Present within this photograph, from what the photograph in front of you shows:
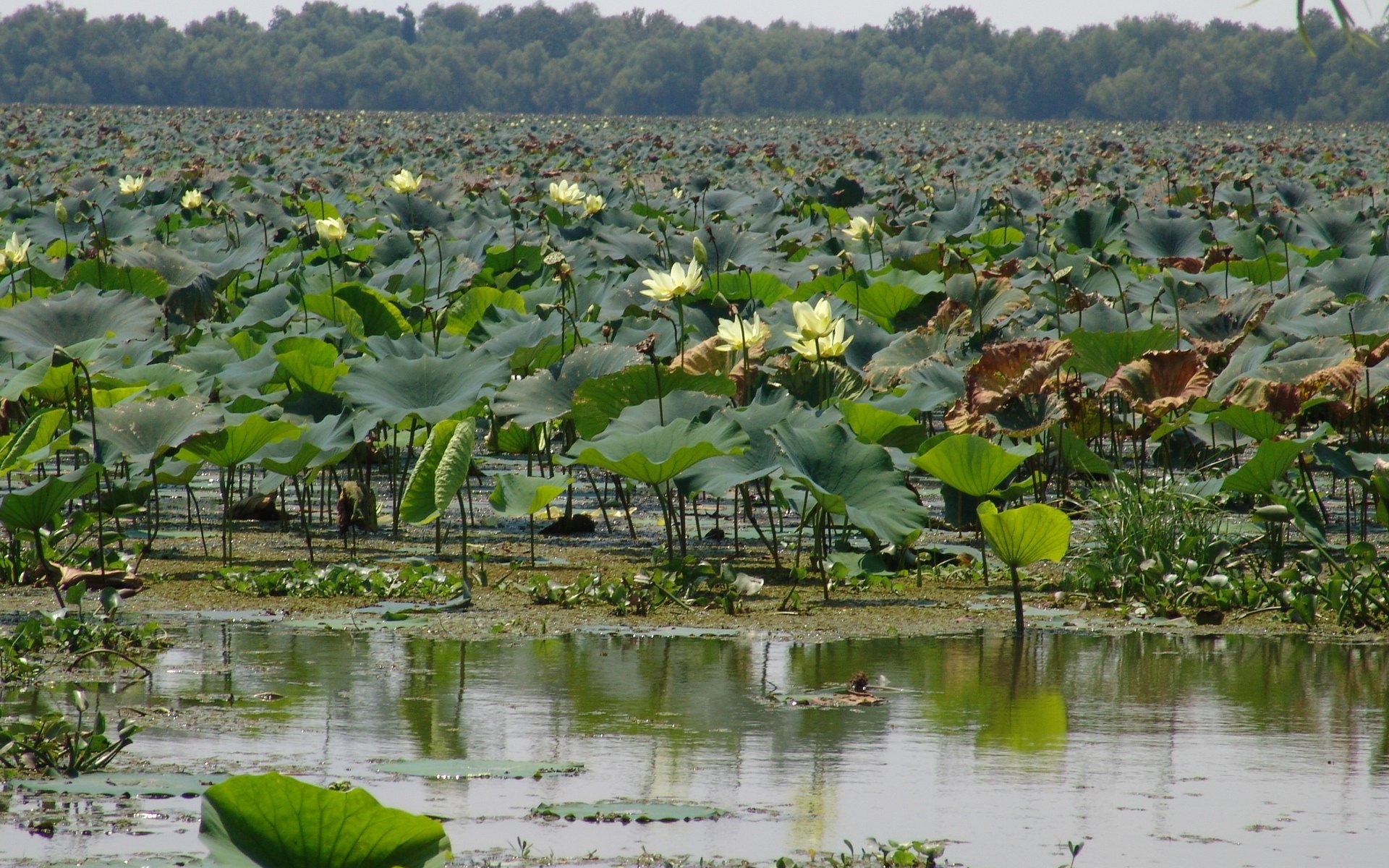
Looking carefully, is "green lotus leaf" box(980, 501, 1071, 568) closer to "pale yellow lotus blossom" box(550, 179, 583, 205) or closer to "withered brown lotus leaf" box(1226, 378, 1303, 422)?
"withered brown lotus leaf" box(1226, 378, 1303, 422)

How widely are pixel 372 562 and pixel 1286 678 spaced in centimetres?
296

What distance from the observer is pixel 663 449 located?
4.86m

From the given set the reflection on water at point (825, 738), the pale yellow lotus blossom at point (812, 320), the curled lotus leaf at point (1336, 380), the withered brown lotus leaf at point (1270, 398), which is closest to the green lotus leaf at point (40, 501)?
the reflection on water at point (825, 738)

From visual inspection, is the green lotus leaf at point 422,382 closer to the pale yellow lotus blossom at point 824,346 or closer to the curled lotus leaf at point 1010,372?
the pale yellow lotus blossom at point 824,346

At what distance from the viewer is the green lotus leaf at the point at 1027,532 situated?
4355 mm

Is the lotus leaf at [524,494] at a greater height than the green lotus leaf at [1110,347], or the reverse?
the green lotus leaf at [1110,347]

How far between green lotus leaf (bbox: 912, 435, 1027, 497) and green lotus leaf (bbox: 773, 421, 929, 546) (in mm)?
164

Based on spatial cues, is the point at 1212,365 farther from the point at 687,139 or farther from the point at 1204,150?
the point at 687,139

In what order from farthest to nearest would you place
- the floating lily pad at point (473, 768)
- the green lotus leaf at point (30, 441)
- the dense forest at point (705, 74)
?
the dense forest at point (705, 74)
the green lotus leaf at point (30, 441)
the floating lily pad at point (473, 768)

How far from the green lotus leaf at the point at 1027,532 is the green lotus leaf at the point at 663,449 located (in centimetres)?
82

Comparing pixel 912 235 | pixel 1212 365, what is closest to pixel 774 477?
pixel 1212 365

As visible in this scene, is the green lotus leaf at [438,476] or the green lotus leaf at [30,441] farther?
the green lotus leaf at [30,441]

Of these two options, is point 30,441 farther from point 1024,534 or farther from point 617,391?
point 1024,534

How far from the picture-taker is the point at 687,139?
31422mm
